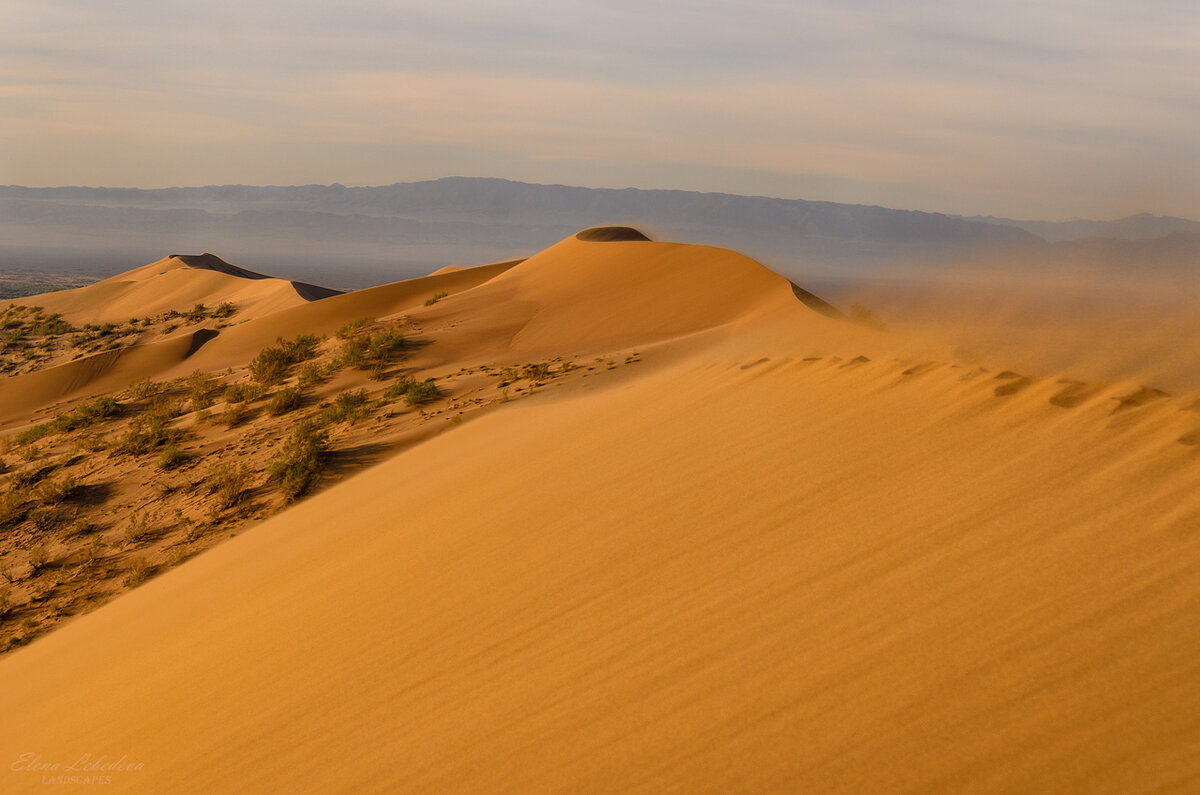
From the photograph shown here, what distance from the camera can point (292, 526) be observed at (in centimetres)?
707

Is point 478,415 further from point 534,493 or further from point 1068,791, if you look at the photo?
point 1068,791

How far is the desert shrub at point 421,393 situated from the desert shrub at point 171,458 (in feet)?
9.46

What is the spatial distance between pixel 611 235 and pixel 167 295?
22750 millimetres

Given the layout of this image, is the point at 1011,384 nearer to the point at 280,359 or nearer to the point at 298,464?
the point at 298,464

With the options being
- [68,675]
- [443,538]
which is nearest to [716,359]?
[443,538]

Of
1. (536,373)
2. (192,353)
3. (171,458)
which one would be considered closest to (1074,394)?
(536,373)

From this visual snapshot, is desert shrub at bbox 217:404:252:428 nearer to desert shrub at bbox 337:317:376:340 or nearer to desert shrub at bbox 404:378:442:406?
desert shrub at bbox 404:378:442:406

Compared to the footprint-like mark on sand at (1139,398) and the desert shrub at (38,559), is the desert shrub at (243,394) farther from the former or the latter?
the footprint-like mark on sand at (1139,398)

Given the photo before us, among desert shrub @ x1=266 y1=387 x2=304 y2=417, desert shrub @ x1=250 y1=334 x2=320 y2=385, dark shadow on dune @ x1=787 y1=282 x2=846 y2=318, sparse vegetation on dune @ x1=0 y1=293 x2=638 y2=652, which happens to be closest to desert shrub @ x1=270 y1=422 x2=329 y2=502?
sparse vegetation on dune @ x1=0 y1=293 x2=638 y2=652

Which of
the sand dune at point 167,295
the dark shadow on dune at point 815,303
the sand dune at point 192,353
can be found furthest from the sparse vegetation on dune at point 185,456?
the sand dune at point 167,295

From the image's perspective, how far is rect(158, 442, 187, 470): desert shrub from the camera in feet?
33.0

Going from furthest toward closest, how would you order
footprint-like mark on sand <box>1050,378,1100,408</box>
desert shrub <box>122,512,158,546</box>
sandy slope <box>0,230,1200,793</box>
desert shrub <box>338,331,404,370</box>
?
desert shrub <box>338,331,404,370</box> → desert shrub <box>122,512,158,546</box> → footprint-like mark on sand <box>1050,378,1100,408</box> → sandy slope <box>0,230,1200,793</box>

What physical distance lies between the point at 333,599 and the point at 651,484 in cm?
207

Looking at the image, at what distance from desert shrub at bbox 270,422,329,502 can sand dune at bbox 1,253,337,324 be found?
21.9 metres
